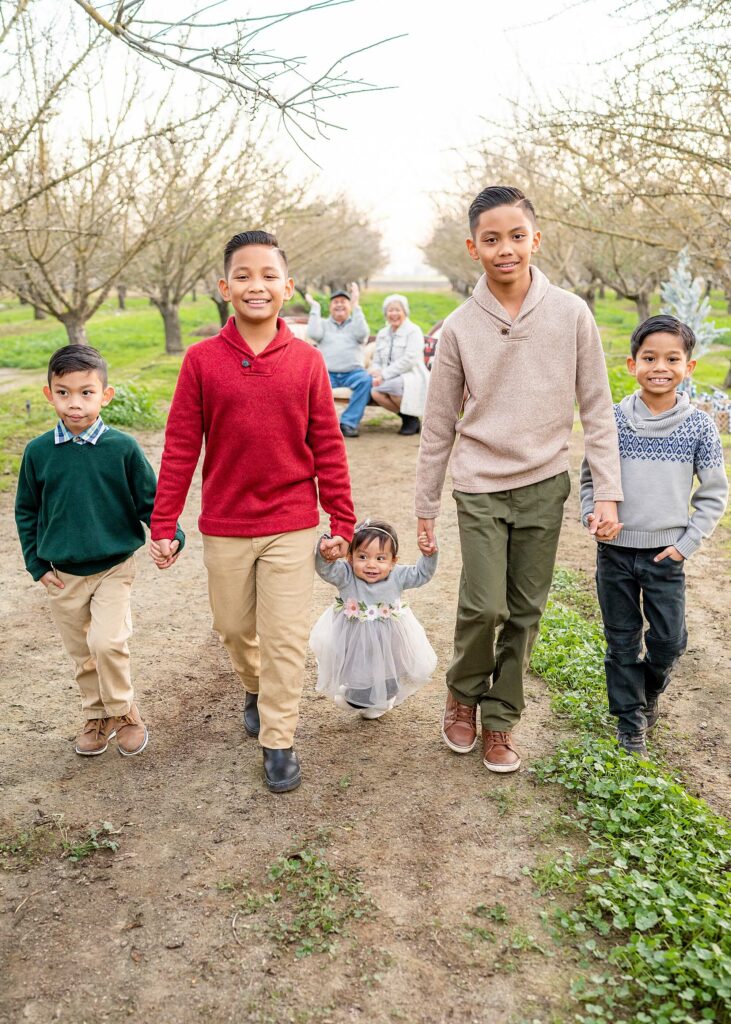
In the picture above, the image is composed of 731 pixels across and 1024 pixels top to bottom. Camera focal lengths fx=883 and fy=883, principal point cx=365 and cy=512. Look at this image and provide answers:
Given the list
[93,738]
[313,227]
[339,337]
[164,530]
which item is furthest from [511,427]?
[313,227]

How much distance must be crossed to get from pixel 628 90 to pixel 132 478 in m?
6.28

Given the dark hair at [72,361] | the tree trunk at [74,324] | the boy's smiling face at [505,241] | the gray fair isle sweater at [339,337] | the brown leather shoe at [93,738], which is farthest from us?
the tree trunk at [74,324]

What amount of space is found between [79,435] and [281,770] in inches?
57.8

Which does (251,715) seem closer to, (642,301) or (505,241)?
(505,241)

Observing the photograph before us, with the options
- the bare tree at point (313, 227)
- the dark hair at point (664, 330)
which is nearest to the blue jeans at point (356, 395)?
the dark hair at point (664, 330)

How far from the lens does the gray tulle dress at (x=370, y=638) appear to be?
11.8 ft

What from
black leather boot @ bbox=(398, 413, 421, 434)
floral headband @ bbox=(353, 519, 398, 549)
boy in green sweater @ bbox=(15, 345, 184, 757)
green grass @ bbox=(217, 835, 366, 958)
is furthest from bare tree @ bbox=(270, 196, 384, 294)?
green grass @ bbox=(217, 835, 366, 958)

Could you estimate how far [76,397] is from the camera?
329 centimetres

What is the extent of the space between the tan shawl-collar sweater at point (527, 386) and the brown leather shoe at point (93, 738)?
5.79ft

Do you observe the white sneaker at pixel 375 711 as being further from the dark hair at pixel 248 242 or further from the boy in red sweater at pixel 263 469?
the dark hair at pixel 248 242

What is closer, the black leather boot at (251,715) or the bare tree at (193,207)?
the black leather boot at (251,715)

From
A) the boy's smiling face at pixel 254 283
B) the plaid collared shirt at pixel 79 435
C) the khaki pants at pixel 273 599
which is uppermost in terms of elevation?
the boy's smiling face at pixel 254 283

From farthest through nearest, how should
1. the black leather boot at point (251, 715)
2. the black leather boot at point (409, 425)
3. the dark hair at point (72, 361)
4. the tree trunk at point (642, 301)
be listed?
the tree trunk at point (642, 301)
the black leather boot at point (409, 425)
the black leather boot at point (251, 715)
the dark hair at point (72, 361)

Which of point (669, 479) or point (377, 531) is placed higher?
point (669, 479)
